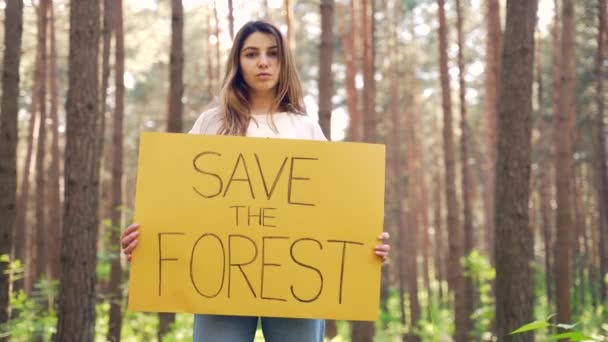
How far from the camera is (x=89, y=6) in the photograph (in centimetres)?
544

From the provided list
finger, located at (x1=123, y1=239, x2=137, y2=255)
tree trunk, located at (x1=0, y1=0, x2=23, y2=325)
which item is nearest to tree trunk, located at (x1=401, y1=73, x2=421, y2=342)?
tree trunk, located at (x1=0, y1=0, x2=23, y2=325)

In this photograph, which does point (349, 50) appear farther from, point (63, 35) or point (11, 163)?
point (11, 163)

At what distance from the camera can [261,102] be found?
10.1ft

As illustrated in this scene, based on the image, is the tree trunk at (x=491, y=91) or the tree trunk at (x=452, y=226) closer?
the tree trunk at (x=452, y=226)

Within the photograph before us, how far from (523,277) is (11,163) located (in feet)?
15.0

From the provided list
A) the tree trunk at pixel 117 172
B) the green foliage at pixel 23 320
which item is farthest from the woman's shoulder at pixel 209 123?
the tree trunk at pixel 117 172

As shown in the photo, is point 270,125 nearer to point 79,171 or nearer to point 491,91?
point 79,171

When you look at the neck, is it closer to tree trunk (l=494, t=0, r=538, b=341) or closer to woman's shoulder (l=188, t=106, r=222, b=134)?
woman's shoulder (l=188, t=106, r=222, b=134)

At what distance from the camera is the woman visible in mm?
2979

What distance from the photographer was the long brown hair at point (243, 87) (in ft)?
9.82

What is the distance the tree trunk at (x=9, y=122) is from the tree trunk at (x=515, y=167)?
432cm

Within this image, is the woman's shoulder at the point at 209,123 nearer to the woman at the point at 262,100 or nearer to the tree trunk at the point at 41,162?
the woman at the point at 262,100

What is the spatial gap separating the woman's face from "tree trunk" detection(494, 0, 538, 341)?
8.75 ft

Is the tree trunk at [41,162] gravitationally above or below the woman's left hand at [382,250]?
above
